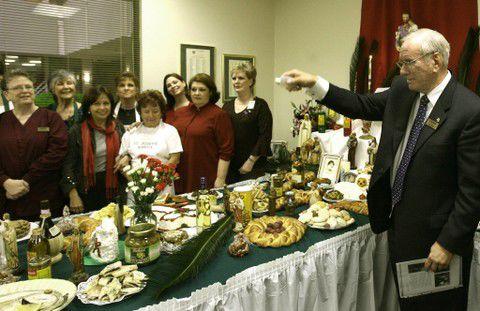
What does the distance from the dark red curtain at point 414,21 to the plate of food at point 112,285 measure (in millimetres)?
3334

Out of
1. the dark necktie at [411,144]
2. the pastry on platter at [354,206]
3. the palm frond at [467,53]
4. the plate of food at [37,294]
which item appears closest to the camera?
the plate of food at [37,294]

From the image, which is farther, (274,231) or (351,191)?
(351,191)

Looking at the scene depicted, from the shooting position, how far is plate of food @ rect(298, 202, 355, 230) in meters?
1.97

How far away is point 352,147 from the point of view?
3.06m

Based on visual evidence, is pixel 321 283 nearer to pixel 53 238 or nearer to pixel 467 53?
pixel 53 238

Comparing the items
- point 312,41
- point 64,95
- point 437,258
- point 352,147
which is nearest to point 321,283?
point 437,258

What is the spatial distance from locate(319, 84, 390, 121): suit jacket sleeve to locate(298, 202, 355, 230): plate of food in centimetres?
53

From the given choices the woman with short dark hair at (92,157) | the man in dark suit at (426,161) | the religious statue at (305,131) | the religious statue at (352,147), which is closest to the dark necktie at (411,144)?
the man in dark suit at (426,161)

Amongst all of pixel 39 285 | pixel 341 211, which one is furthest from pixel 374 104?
pixel 39 285

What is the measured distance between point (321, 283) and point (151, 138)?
153 cm

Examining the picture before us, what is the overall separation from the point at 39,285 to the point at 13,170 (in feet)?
4.74

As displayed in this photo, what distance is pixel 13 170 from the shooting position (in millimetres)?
2473

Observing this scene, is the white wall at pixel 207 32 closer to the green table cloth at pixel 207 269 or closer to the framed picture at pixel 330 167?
the framed picture at pixel 330 167

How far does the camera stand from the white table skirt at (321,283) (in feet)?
4.84
